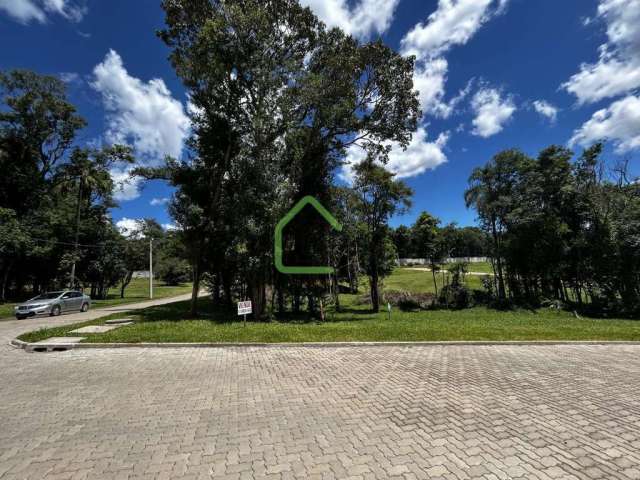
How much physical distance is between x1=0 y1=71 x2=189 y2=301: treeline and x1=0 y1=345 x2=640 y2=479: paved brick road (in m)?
19.6

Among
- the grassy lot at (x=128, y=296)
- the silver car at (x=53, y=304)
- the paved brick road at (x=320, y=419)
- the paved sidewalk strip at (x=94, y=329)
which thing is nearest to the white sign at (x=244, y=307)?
the paved brick road at (x=320, y=419)

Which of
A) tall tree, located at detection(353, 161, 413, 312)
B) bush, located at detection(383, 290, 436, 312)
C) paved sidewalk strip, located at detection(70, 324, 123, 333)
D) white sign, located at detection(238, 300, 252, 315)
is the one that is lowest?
bush, located at detection(383, 290, 436, 312)

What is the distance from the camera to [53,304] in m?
18.6

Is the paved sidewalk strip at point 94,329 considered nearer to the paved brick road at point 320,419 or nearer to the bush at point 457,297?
the paved brick road at point 320,419

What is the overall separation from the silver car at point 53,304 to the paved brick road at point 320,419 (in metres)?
12.9

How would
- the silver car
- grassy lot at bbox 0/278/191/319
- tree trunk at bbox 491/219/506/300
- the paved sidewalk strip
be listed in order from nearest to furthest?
the paved sidewalk strip, the silver car, grassy lot at bbox 0/278/191/319, tree trunk at bbox 491/219/506/300

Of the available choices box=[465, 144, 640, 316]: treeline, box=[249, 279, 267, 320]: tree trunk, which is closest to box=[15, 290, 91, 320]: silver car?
box=[249, 279, 267, 320]: tree trunk

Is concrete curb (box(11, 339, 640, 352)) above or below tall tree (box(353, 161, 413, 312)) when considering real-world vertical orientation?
below

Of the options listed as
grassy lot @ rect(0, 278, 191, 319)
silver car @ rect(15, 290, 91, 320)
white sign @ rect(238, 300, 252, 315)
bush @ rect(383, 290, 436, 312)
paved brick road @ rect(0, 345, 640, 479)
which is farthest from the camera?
bush @ rect(383, 290, 436, 312)

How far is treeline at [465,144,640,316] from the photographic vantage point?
18.8 metres

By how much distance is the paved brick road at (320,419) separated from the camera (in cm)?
334

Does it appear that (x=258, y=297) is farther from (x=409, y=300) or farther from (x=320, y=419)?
(x=409, y=300)

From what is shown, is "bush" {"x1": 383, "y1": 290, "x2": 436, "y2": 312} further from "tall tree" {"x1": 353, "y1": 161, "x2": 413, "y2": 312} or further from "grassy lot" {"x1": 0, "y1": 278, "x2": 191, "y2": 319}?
"grassy lot" {"x1": 0, "y1": 278, "x2": 191, "y2": 319}

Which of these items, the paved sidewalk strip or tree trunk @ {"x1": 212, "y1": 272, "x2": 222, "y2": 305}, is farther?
tree trunk @ {"x1": 212, "y1": 272, "x2": 222, "y2": 305}
